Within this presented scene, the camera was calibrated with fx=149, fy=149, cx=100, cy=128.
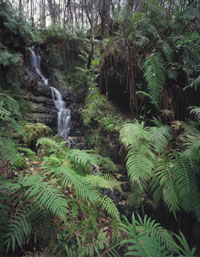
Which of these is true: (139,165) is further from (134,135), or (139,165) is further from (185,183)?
(185,183)

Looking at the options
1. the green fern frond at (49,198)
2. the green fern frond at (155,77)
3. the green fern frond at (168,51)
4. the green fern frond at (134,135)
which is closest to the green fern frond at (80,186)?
the green fern frond at (49,198)

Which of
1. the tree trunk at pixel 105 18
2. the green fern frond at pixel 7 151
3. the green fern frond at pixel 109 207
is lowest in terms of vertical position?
the green fern frond at pixel 109 207

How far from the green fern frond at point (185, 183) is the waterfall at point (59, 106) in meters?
4.46

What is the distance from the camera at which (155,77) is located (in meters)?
2.74

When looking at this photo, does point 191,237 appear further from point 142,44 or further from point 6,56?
point 6,56

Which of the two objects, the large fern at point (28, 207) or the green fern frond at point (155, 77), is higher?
the green fern frond at point (155, 77)

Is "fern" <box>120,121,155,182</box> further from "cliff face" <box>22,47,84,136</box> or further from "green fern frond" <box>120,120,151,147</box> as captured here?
"cliff face" <box>22,47,84,136</box>

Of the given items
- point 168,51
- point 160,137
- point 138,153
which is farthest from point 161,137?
point 168,51

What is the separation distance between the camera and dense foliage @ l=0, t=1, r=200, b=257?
4.64 ft

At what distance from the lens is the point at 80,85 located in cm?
753

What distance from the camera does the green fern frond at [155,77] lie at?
2729mm

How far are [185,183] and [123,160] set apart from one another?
139 cm

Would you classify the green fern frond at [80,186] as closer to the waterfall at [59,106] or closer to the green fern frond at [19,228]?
the green fern frond at [19,228]

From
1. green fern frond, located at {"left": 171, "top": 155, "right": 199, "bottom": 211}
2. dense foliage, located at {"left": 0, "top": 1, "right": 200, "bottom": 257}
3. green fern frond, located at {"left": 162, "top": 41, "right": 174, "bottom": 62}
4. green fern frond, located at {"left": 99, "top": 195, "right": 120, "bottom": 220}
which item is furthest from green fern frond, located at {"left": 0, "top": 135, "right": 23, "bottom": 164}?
green fern frond, located at {"left": 162, "top": 41, "right": 174, "bottom": 62}
